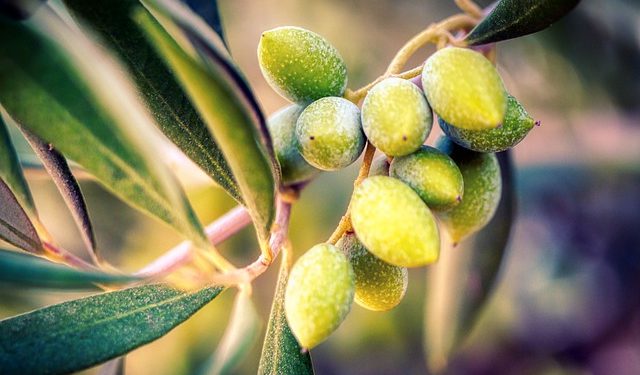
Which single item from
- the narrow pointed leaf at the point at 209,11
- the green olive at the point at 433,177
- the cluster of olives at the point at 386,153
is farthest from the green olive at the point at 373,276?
the narrow pointed leaf at the point at 209,11

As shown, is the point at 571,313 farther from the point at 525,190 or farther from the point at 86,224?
the point at 86,224

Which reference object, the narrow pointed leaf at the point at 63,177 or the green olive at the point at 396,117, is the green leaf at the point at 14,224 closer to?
the narrow pointed leaf at the point at 63,177

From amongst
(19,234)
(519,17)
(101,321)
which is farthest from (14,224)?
(519,17)

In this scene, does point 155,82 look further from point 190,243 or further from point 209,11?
point 190,243

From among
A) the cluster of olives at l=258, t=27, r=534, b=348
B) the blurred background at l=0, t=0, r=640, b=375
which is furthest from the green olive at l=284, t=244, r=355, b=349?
the blurred background at l=0, t=0, r=640, b=375

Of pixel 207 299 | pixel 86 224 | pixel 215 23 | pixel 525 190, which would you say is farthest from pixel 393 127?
pixel 525 190

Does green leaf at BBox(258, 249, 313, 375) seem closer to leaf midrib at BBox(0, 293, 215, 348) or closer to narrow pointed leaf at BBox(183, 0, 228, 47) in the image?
leaf midrib at BBox(0, 293, 215, 348)
